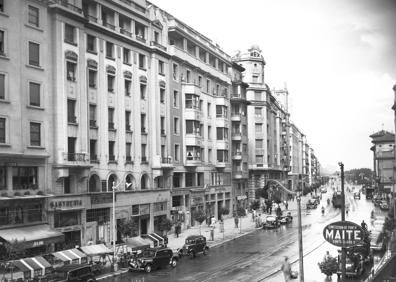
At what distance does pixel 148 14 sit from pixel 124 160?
18363 mm

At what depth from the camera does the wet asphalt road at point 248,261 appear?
33.6m

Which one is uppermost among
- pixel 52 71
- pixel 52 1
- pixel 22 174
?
pixel 52 1

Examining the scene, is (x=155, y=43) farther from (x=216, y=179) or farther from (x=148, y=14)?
(x=216, y=179)

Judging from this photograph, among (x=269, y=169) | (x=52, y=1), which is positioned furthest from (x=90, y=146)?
(x=269, y=169)

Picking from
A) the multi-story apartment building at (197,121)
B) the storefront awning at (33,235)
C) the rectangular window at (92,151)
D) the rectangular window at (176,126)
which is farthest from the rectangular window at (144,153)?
the storefront awning at (33,235)

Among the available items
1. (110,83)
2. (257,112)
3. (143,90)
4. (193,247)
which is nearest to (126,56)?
(110,83)

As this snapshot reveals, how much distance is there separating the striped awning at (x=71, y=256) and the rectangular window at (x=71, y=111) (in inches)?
558

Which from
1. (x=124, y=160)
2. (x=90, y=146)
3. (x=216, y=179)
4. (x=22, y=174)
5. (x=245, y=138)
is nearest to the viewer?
(x=22, y=174)

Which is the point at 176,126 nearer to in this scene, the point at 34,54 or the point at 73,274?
the point at 34,54

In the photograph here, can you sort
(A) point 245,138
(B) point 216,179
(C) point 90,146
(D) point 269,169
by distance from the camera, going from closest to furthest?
(C) point 90,146 → (B) point 216,179 → (A) point 245,138 → (D) point 269,169

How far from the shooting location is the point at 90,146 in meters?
48.7

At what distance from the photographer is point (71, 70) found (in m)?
45.6

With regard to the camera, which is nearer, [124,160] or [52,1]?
[52,1]

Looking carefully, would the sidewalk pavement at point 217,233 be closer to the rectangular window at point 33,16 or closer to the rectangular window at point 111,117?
the rectangular window at point 111,117
